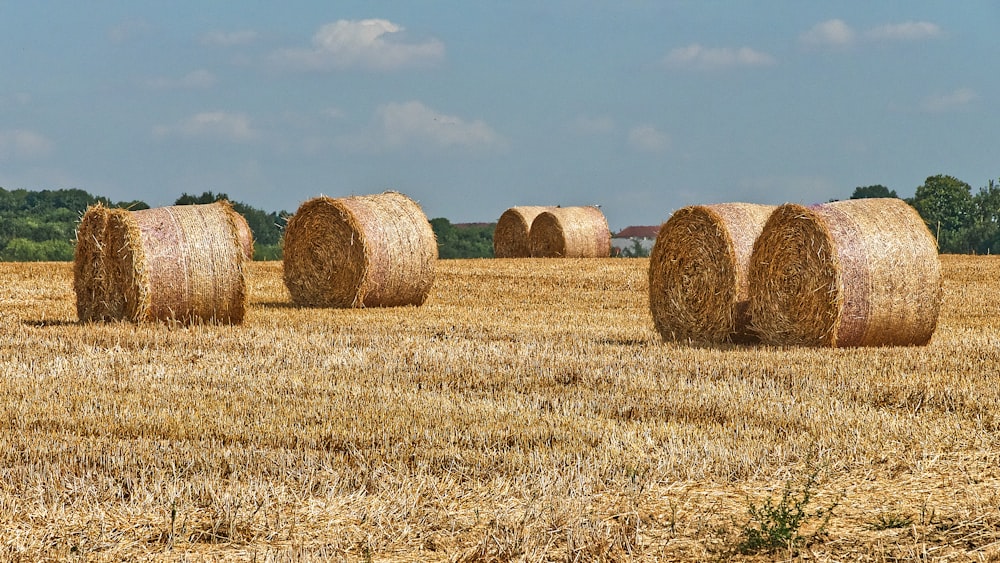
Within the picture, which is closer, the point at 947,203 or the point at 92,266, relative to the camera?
the point at 92,266

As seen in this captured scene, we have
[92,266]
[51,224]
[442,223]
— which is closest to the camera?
[92,266]

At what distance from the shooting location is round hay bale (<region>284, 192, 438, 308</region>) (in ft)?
55.8

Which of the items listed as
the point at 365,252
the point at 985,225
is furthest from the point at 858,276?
the point at 985,225

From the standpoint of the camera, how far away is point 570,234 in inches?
1166

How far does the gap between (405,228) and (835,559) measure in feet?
41.4

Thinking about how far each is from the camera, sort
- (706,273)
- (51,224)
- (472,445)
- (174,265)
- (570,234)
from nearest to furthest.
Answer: (472,445) → (706,273) → (174,265) → (570,234) → (51,224)

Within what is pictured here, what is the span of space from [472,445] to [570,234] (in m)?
22.6

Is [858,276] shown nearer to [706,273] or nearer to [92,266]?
[706,273]

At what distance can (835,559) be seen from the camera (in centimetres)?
518

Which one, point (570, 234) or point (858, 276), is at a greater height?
point (570, 234)

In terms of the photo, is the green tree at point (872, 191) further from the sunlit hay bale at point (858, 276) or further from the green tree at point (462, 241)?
the sunlit hay bale at point (858, 276)

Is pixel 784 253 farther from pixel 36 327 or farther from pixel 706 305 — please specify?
pixel 36 327

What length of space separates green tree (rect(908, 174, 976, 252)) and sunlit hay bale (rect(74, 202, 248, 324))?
5282 centimetres

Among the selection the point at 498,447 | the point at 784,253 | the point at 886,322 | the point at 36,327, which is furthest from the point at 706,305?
the point at 36,327
